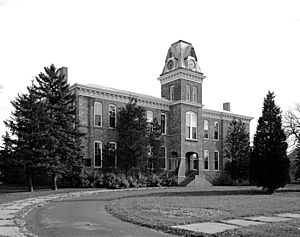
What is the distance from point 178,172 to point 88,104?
39.3 ft

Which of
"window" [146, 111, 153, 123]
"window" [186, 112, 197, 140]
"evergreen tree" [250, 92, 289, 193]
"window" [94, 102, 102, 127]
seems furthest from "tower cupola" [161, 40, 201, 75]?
"evergreen tree" [250, 92, 289, 193]

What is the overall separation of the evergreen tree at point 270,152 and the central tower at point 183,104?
12296 mm

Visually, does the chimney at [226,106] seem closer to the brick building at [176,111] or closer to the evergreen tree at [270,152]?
the brick building at [176,111]

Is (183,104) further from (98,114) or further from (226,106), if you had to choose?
(226,106)

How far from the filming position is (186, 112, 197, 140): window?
44.5 metres

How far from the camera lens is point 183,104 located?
43.7 meters

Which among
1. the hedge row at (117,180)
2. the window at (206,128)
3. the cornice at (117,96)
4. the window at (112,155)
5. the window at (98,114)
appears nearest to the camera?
the hedge row at (117,180)

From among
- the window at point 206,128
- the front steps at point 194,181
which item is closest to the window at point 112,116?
the front steps at point 194,181

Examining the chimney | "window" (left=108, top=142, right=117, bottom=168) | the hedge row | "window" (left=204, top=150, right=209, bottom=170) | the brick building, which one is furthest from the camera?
the chimney

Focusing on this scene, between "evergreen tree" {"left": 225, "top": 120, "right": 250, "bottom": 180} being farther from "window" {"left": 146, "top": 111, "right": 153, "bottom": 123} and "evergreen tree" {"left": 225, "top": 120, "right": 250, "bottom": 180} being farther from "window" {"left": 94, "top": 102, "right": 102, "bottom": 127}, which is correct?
"window" {"left": 94, "top": 102, "right": 102, "bottom": 127}

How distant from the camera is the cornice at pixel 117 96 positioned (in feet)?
122

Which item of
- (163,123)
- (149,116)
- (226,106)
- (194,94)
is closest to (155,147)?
(149,116)

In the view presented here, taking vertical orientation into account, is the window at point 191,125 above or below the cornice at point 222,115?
below

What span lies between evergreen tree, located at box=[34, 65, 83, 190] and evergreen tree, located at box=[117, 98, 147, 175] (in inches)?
214
